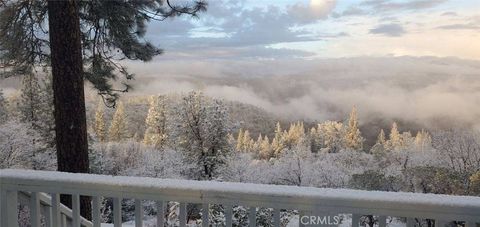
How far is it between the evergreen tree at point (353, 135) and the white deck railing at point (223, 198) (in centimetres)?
5752

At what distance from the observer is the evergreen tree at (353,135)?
5893 centimetres

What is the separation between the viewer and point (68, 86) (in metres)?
4.84

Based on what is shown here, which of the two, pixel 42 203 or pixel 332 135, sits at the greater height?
pixel 42 203

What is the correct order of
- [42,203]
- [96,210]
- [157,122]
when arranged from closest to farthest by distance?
[96,210] < [42,203] < [157,122]

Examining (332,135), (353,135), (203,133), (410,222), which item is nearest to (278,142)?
(332,135)

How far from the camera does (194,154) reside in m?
31.0

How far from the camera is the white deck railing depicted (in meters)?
1.84

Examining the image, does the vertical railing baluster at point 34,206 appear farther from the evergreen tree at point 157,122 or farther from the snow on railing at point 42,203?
the evergreen tree at point 157,122

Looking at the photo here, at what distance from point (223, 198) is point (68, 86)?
3342 millimetres

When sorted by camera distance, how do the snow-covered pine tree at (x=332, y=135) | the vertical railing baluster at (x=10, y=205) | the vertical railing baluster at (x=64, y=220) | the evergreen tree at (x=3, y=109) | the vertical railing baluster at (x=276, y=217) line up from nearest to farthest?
the vertical railing baluster at (x=276, y=217) → the vertical railing baluster at (x=10, y=205) → the vertical railing baluster at (x=64, y=220) → the evergreen tree at (x=3, y=109) → the snow-covered pine tree at (x=332, y=135)

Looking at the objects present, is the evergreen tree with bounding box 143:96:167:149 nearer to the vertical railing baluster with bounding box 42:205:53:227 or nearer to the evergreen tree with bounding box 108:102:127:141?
the evergreen tree with bounding box 108:102:127:141

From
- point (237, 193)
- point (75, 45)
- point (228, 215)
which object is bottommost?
point (228, 215)

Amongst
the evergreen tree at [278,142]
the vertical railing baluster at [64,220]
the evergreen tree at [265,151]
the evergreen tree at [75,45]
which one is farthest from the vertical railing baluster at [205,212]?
the evergreen tree at [265,151]

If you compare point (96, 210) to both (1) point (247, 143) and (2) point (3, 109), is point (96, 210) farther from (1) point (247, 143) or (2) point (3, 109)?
(1) point (247, 143)
